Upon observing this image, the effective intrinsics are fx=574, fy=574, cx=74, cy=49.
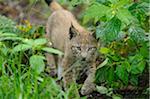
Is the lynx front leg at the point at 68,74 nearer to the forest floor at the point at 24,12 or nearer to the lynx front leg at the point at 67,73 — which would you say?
the lynx front leg at the point at 67,73

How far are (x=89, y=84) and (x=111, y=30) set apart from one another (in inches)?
37.9

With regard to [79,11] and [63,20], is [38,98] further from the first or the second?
[79,11]

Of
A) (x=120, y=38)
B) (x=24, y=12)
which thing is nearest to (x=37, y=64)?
(x=120, y=38)

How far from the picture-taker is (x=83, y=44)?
4961 millimetres

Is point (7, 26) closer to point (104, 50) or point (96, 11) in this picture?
point (104, 50)

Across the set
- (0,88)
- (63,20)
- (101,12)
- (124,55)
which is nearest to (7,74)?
(0,88)

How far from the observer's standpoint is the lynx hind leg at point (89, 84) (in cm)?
468

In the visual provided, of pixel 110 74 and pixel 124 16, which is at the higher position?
pixel 124 16

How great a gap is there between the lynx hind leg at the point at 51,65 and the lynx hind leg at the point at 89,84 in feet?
1.55

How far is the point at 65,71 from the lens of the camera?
16.3 feet

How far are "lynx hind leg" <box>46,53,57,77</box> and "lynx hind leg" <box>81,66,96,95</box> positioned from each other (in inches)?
18.7

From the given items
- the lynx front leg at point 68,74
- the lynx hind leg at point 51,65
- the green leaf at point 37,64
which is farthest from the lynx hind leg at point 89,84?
the green leaf at point 37,64

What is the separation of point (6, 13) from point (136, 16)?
5043 mm

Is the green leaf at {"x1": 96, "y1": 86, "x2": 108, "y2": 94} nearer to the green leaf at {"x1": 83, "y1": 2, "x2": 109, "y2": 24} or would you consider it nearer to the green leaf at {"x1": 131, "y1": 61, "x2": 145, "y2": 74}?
the green leaf at {"x1": 131, "y1": 61, "x2": 145, "y2": 74}
